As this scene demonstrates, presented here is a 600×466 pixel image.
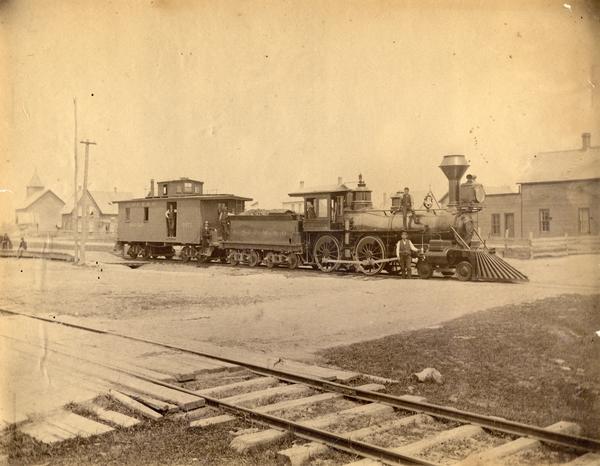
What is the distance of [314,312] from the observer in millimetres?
9969

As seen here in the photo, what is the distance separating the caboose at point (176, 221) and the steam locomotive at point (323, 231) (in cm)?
4

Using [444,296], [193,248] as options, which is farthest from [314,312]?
[193,248]

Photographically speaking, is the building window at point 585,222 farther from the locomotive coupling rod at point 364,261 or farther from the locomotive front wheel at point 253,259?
the locomotive front wheel at point 253,259

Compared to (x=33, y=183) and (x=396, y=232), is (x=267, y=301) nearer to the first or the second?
(x=33, y=183)

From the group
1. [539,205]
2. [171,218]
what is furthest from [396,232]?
[171,218]

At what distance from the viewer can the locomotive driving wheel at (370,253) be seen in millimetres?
16031

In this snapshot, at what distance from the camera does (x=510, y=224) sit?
28422 millimetres

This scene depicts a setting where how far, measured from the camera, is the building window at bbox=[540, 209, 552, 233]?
22.7 meters

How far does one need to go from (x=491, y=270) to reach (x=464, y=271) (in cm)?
72

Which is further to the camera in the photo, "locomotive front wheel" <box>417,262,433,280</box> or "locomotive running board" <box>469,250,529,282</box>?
"locomotive front wheel" <box>417,262,433,280</box>

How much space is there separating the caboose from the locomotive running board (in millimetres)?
10192

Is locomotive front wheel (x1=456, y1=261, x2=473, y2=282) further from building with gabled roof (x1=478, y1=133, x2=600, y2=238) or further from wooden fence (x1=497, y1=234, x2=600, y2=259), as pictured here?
wooden fence (x1=497, y1=234, x2=600, y2=259)

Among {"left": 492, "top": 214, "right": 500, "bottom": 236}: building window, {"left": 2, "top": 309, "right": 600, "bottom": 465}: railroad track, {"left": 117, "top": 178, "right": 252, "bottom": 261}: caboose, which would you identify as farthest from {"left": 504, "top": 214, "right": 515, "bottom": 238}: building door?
{"left": 2, "top": 309, "right": 600, "bottom": 465}: railroad track

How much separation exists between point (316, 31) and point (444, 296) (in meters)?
6.66
